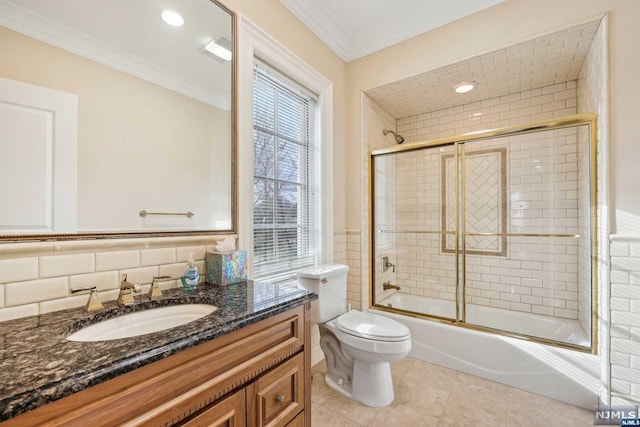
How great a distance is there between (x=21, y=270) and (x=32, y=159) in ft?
1.18

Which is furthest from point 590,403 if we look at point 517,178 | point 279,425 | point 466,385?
point 279,425

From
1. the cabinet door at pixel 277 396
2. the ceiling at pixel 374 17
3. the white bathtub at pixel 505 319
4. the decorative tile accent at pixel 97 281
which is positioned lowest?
the white bathtub at pixel 505 319

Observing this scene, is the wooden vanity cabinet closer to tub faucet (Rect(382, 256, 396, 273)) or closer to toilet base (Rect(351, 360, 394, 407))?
toilet base (Rect(351, 360, 394, 407))

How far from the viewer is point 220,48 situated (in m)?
1.50

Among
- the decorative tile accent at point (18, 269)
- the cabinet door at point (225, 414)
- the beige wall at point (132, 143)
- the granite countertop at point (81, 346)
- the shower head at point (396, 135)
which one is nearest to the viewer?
the granite countertop at point (81, 346)

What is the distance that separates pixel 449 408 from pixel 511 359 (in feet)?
2.07

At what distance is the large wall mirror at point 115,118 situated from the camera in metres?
0.90

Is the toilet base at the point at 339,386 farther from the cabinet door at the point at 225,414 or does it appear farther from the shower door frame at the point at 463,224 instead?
the cabinet door at the point at 225,414

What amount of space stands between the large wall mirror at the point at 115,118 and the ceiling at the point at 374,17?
0.89 m

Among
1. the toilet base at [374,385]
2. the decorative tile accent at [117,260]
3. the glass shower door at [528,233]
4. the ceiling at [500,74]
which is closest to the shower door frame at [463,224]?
the glass shower door at [528,233]

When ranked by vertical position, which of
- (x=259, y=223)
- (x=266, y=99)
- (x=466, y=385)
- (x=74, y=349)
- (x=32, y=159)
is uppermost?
(x=266, y=99)

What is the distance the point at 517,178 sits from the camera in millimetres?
2539

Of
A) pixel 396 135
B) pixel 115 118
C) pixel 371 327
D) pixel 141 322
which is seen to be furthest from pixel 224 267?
pixel 396 135

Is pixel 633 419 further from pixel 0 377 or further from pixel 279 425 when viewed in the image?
pixel 0 377
